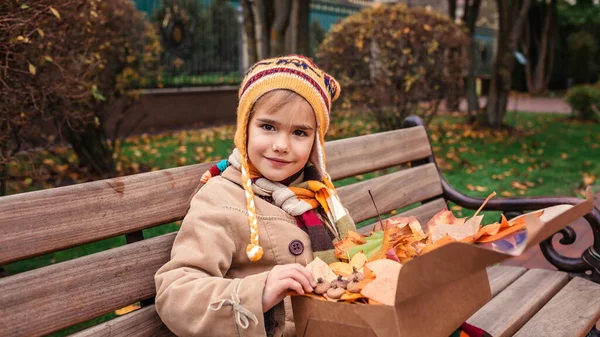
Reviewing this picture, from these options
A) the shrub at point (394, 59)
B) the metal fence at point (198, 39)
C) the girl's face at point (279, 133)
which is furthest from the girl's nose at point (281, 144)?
the metal fence at point (198, 39)

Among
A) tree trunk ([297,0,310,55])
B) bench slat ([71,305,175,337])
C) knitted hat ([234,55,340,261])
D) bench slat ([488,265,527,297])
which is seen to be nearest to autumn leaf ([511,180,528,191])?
tree trunk ([297,0,310,55])

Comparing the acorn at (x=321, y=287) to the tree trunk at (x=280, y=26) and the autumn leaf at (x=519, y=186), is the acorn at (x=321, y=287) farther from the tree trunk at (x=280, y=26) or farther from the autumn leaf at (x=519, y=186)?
the tree trunk at (x=280, y=26)

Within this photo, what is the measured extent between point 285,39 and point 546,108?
12155 millimetres

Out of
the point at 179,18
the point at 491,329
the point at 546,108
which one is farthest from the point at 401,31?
the point at 546,108

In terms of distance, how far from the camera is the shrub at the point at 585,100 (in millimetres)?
13664

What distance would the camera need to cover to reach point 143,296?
5.67ft

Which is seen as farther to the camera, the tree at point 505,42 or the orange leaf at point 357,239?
the tree at point 505,42

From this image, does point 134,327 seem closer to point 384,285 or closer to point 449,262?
point 384,285

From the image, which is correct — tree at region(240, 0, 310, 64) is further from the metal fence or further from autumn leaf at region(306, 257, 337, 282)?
autumn leaf at region(306, 257, 337, 282)

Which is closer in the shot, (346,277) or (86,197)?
(346,277)

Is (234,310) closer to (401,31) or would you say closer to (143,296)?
(143,296)

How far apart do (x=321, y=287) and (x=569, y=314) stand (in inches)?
51.7

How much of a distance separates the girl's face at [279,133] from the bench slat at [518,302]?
98 centimetres

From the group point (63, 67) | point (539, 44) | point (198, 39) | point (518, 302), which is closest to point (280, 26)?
point (63, 67)
